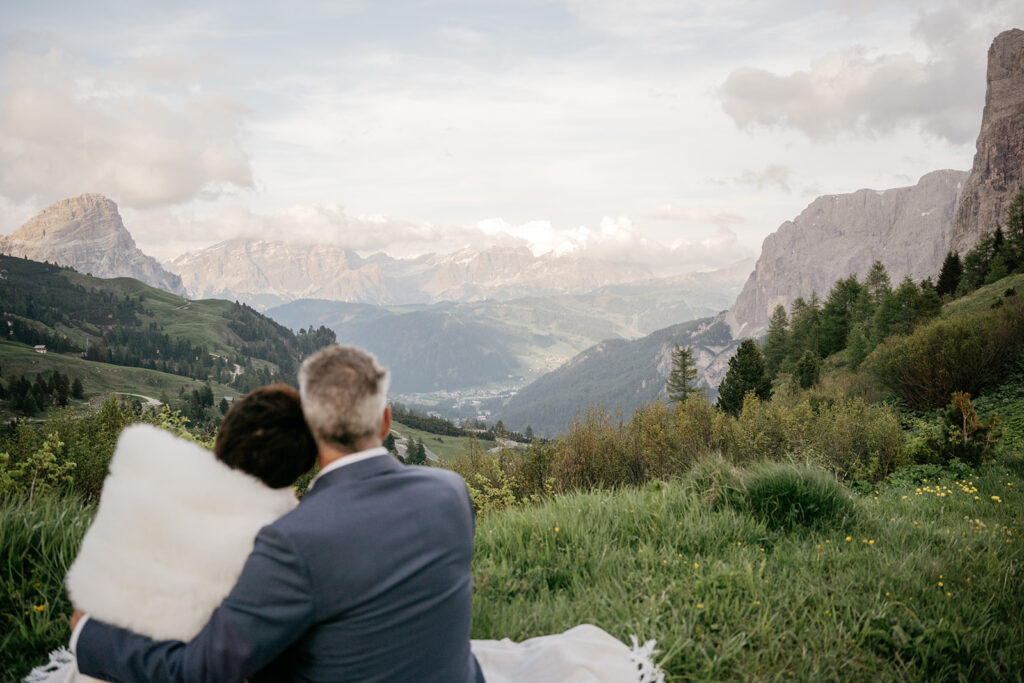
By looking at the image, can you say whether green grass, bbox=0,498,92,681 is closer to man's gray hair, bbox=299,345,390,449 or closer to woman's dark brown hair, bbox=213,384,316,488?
woman's dark brown hair, bbox=213,384,316,488

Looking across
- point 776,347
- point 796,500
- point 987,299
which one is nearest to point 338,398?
point 796,500

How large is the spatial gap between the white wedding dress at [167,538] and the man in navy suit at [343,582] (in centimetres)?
11

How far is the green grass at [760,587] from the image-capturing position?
132 inches

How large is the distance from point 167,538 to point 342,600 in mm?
682

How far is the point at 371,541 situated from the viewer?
1996mm

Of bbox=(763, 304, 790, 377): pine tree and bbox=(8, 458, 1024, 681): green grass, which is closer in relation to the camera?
bbox=(8, 458, 1024, 681): green grass

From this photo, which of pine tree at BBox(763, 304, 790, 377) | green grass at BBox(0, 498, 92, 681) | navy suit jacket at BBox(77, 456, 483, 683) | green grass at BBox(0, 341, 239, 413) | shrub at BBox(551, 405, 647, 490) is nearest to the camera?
navy suit jacket at BBox(77, 456, 483, 683)

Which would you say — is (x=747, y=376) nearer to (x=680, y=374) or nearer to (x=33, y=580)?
(x=680, y=374)

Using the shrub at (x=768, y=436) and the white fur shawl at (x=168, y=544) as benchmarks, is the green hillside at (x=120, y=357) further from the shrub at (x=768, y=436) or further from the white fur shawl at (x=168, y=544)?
the white fur shawl at (x=168, y=544)

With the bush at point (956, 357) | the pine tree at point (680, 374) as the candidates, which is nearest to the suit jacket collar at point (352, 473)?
the bush at point (956, 357)

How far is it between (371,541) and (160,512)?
782 mm

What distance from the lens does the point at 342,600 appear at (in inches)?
78.0

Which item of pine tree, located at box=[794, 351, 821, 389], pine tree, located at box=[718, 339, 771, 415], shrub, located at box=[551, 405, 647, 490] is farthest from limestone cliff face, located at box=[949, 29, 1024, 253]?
shrub, located at box=[551, 405, 647, 490]

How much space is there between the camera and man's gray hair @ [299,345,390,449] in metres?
2.14
